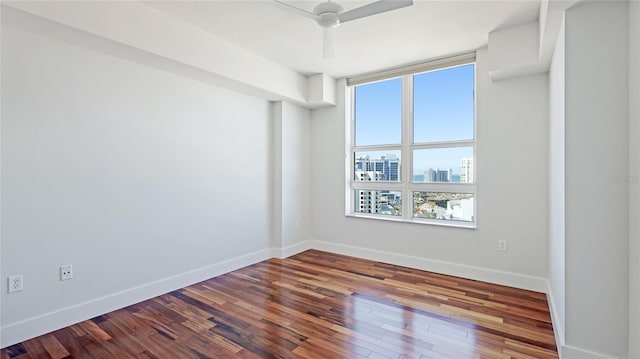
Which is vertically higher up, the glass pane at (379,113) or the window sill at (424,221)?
the glass pane at (379,113)

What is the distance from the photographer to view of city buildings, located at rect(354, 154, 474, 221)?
364 centimetres

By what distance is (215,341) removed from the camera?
221 centimetres

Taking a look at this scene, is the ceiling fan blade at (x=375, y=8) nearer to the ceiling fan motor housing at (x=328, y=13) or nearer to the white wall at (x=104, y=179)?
the ceiling fan motor housing at (x=328, y=13)

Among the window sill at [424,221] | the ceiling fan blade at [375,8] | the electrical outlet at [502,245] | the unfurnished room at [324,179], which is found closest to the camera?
the unfurnished room at [324,179]

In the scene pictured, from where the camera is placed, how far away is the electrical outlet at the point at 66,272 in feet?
7.81

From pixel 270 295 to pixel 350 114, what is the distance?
8.99 feet

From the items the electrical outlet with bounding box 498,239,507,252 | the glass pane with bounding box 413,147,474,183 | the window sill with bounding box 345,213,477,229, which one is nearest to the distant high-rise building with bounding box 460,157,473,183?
the glass pane with bounding box 413,147,474,183

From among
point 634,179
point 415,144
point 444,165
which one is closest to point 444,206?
point 444,165

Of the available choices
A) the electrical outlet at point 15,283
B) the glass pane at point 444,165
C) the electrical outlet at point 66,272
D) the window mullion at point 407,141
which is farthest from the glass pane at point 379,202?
the electrical outlet at point 15,283

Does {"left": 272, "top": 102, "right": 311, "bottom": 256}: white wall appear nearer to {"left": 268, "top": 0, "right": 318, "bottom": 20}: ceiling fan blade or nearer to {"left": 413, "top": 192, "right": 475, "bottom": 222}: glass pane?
{"left": 413, "top": 192, "right": 475, "bottom": 222}: glass pane

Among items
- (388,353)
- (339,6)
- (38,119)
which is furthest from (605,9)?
(38,119)

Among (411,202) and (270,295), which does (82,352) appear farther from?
(411,202)

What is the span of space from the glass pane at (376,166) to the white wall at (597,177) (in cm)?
234

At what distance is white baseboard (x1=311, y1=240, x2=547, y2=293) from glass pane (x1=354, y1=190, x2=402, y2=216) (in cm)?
56
